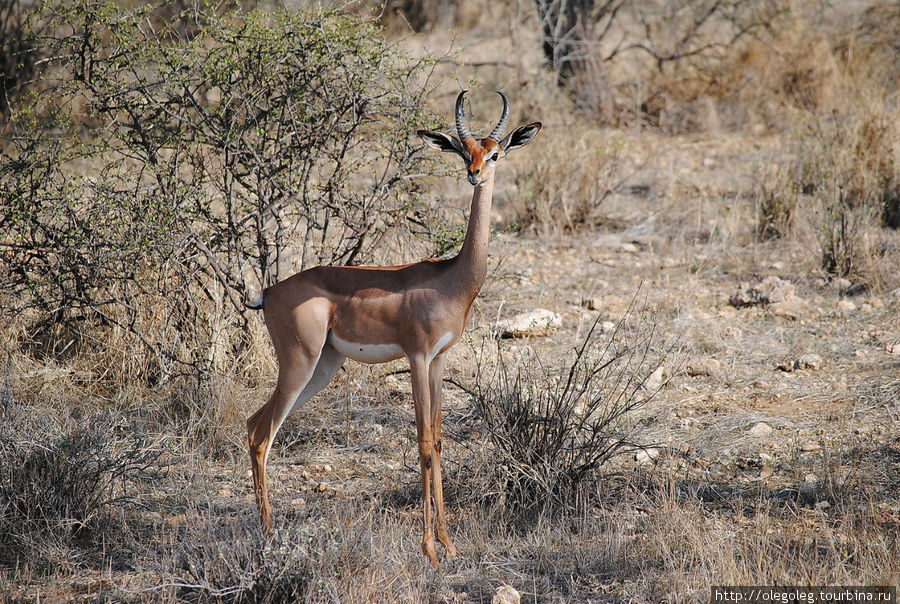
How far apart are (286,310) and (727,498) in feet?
8.15

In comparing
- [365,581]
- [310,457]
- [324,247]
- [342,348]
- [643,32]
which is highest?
[643,32]

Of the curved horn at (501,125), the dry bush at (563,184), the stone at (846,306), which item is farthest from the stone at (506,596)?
the dry bush at (563,184)

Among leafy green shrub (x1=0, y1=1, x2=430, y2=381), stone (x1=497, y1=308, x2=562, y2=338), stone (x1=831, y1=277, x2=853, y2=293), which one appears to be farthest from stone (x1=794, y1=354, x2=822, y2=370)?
leafy green shrub (x1=0, y1=1, x2=430, y2=381)

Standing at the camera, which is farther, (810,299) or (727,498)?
(810,299)

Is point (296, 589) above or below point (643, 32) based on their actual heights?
below

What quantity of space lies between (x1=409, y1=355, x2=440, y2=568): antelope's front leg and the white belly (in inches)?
4.6

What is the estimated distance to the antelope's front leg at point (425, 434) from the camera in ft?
14.2

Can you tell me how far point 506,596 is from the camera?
13.0ft

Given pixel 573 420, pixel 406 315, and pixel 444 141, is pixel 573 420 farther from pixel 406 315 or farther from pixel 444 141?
pixel 444 141

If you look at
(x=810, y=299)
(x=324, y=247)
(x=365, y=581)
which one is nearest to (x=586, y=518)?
(x=365, y=581)

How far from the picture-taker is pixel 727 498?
193 inches

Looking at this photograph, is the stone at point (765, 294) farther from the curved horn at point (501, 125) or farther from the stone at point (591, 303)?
the curved horn at point (501, 125)

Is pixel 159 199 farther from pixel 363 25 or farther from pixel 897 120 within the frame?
pixel 897 120

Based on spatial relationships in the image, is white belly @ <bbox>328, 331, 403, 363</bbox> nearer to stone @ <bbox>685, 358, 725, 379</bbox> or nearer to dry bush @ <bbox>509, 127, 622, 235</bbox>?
stone @ <bbox>685, 358, 725, 379</bbox>
